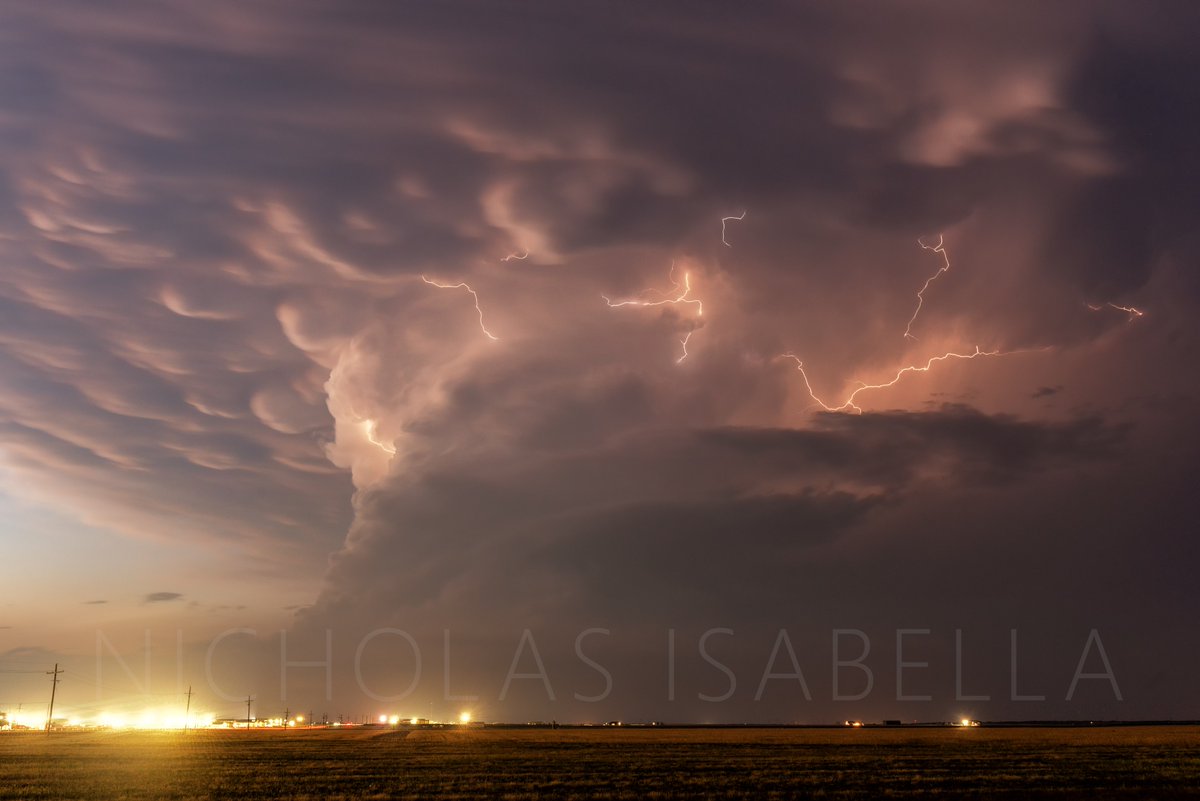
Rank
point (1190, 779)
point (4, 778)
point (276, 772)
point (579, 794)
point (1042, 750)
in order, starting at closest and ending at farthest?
point (579, 794), point (1190, 779), point (4, 778), point (276, 772), point (1042, 750)

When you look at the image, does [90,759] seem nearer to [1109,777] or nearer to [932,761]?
Answer: [932,761]

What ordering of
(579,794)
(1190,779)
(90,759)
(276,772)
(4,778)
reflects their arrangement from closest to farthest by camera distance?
(579,794)
(1190,779)
(4,778)
(276,772)
(90,759)

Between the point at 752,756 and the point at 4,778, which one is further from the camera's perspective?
the point at 752,756

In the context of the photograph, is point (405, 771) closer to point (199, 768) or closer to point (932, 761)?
point (199, 768)

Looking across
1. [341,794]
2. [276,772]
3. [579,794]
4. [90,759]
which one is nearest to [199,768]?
[276,772]

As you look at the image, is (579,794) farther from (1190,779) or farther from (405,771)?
(1190,779)

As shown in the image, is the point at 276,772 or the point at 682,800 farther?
the point at 276,772

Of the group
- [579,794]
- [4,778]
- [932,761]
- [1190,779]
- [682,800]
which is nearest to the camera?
[682,800]

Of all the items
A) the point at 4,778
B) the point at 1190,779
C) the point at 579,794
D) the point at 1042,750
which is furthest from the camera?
the point at 1042,750

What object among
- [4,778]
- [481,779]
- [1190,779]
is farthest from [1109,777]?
[4,778]
